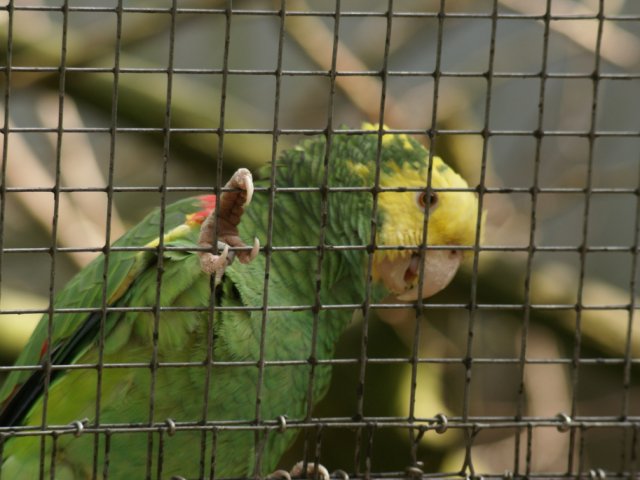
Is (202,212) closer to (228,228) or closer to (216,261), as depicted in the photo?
(228,228)

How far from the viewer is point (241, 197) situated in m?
1.54

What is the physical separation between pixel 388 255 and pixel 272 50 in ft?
9.39

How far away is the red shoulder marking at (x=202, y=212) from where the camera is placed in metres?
1.87

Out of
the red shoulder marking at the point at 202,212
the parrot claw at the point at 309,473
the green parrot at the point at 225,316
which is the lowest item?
the parrot claw at the point at 309,473

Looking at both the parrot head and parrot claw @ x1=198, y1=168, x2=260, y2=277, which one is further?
the parrot head

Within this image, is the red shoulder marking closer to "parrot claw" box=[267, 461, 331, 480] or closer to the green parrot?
the green parrot

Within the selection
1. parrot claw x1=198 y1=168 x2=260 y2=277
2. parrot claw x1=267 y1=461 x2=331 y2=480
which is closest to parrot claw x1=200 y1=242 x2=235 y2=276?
parrot claw x1=198 y1=168 x2=260 y2=277

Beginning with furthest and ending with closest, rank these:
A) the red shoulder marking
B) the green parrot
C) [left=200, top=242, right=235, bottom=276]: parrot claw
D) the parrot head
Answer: the parrot head < the red shoulder marking < the green parrot < [left=200, top=242, right=235, bottom=276]: parrot claw

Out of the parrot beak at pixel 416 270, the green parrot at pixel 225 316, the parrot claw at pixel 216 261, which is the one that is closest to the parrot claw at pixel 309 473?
the green parrot at pixel 225 316

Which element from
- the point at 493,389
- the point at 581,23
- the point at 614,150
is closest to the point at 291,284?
the point at 581,23

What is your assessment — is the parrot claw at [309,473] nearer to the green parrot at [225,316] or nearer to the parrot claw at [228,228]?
the green parrot at [225,316]

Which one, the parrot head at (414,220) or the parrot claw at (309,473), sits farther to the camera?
the parrot head at (414,220)

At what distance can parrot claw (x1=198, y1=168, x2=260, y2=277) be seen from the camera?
147 cm

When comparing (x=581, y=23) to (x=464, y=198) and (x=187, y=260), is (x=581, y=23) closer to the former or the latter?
(x=464, y=198)
